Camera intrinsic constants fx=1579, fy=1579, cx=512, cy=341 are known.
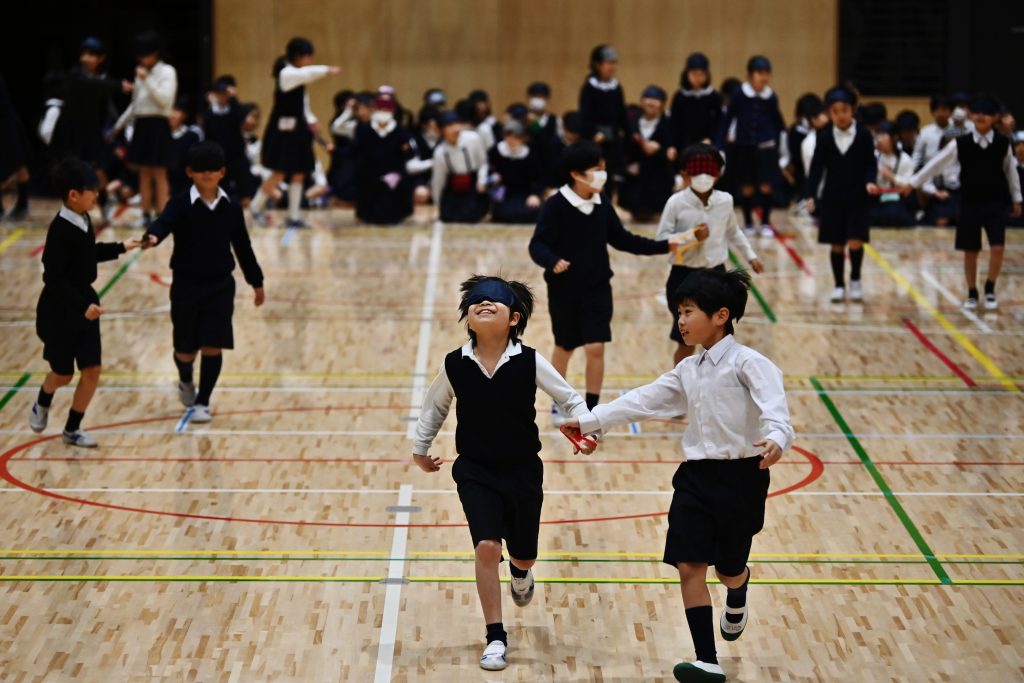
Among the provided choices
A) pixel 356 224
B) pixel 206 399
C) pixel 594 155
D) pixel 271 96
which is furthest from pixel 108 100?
pixel 594 155

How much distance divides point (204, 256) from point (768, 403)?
14.7 feet

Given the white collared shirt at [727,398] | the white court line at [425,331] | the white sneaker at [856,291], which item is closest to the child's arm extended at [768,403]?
the white collared shirt at [727,398]

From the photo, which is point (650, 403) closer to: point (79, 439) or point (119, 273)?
point (79, 439)

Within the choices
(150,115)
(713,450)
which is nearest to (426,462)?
(713,450)

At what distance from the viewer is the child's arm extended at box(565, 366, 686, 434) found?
5.56 metres

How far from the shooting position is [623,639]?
6043mm

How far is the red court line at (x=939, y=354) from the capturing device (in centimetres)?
1027

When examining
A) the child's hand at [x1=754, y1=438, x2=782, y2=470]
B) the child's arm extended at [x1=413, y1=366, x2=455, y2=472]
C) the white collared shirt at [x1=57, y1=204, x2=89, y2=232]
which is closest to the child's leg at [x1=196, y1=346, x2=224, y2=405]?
the white collared shirt at [x1=57, y1=204, x2=89, y2=232]

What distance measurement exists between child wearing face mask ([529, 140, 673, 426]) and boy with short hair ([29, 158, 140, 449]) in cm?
221

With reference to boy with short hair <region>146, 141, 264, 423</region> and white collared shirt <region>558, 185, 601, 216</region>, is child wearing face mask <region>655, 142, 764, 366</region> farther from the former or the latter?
boy with short hair <region>146, 141, 264, 423</region>

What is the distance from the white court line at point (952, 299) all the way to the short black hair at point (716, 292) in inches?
262

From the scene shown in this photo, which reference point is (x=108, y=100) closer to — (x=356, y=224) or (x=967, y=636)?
(x=356, y=224)

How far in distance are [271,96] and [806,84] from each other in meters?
6.86

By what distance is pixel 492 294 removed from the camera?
5.71 meters
